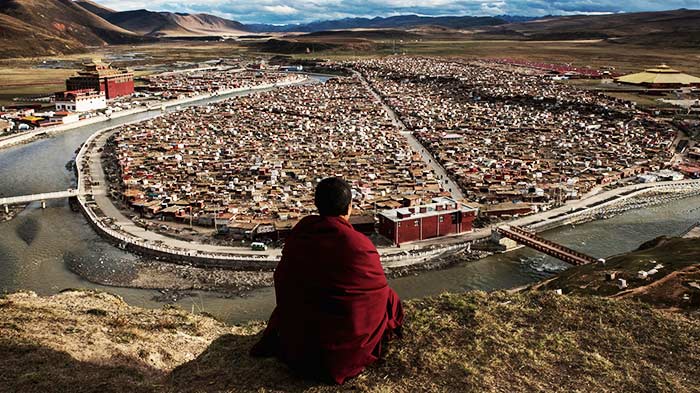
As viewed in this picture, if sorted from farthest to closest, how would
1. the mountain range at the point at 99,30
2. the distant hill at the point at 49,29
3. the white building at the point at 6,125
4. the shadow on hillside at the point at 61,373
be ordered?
the distant hill at the point at 49,29 < the mountain range at the point at 99,30 < the white building at the point at 6,125 < the shadow on hillside at the point at 61,373

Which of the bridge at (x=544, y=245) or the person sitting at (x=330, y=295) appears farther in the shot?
the bridge at (x=544, y=245)

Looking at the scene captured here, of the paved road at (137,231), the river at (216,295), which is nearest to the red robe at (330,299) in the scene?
the river at (216,295)

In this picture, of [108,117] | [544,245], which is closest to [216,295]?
[544,245]

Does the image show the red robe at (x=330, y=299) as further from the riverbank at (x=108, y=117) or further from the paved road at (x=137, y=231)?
the riverbank at (x=108, y=117)

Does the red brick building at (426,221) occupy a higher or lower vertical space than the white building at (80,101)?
lower

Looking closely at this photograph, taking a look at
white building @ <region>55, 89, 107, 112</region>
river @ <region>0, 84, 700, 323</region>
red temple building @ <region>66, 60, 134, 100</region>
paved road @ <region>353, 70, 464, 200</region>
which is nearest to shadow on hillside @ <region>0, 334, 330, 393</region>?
river @ <region>0, 84, 700, 323</region>

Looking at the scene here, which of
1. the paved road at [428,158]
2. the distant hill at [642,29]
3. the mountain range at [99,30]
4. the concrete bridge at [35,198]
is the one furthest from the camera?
the mountain range at [99,30]
